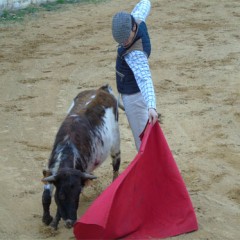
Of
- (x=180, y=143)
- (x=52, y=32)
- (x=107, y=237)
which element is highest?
(x=107, y=237)

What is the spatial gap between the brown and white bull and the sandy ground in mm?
363

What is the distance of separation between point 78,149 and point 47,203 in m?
0.51

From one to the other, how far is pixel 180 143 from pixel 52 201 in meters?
2.08

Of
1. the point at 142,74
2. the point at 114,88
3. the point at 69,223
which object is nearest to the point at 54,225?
the point at 69,223

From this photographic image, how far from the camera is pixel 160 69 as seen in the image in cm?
1026

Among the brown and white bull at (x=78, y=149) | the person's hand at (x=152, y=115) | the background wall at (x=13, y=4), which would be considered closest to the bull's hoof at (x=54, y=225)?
the brown and white bull at (x=78, y=149)

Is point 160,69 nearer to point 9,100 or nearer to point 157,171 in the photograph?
point 9,100

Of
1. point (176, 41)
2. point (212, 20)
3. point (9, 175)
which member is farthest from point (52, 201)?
point (212, 20)

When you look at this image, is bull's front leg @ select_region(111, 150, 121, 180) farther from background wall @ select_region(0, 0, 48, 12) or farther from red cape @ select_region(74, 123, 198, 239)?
background wall @ select_region(0, 0, 48, 12)

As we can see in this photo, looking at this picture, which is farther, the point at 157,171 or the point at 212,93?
the point at 212,93

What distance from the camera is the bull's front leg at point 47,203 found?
5.30 metres

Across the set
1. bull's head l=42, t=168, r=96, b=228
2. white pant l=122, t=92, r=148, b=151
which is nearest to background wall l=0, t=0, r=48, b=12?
white pant l=122, t=92, r=148, b=151

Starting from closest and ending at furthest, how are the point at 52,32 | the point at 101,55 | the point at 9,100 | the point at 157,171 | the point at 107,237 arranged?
1. the point at 107,237
2. the point at 157,171
3. the point at 9,100
4. the point at 101,55
5. the point at 52,32

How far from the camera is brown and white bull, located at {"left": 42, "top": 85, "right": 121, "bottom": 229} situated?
4.97 meters
